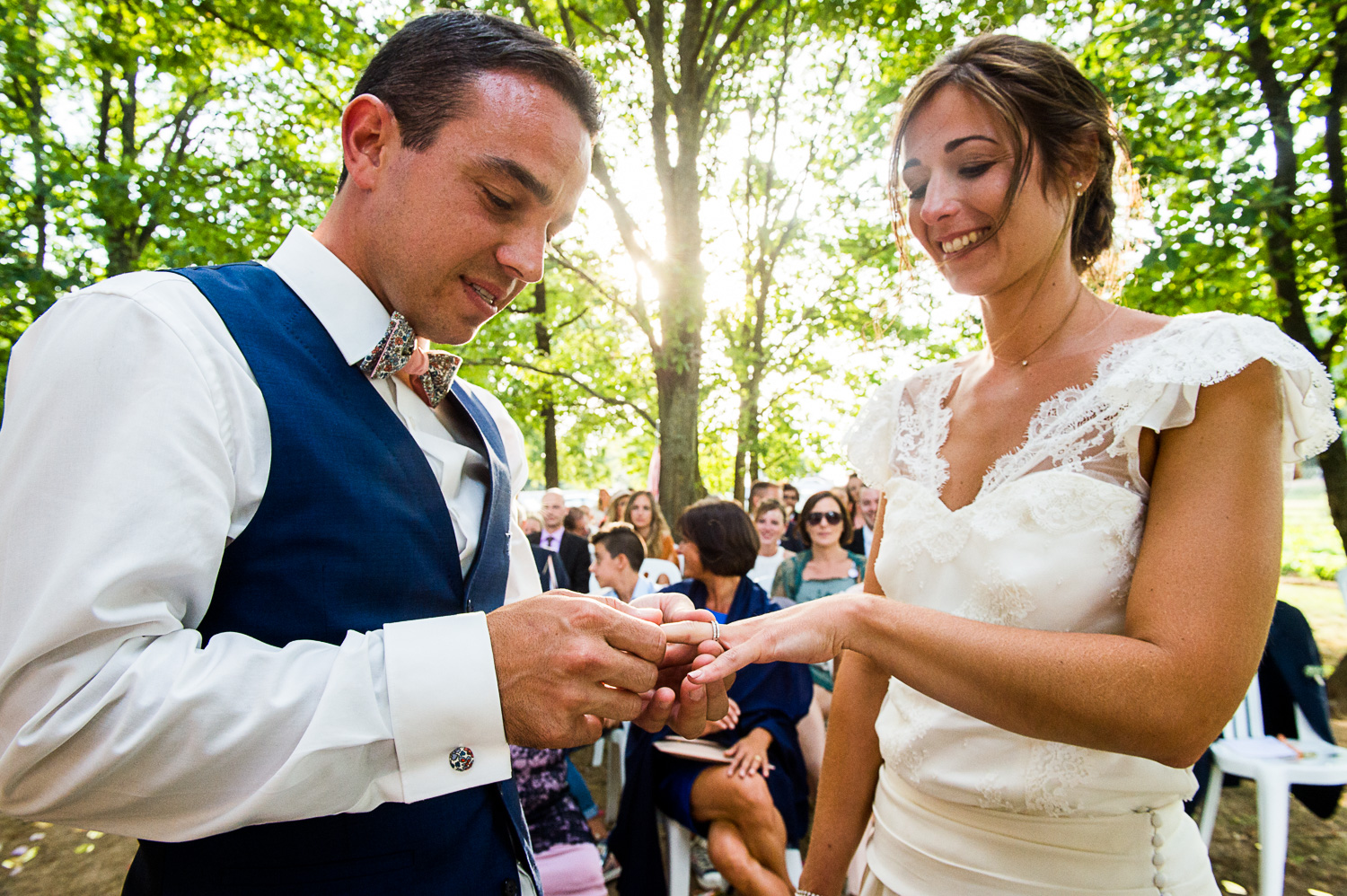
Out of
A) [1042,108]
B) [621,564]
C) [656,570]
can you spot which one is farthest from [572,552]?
[1042,108]

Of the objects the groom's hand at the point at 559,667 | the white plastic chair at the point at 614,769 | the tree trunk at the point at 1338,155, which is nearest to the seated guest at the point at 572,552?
the white plastic chair at the point at 614,769

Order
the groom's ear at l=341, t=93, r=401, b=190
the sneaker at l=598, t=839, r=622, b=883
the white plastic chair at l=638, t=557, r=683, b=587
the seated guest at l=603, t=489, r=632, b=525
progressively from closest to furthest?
the groom's ear at l=341, t=93, r=401, b=190, the sneaker at l=598, t=839, r=622, b=883, the white plastic chair at l=638, t=557, r=683, b=587, the seated guest at l=603, t=489, r=632, b=525

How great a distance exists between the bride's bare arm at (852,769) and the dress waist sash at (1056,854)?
250 mm

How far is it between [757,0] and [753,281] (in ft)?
23.6

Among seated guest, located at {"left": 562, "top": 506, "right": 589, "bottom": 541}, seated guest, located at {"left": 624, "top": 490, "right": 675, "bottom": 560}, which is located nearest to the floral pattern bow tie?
seated guest, located at {"left": 624, "top": 490, "right": 675, "bottom": 560}

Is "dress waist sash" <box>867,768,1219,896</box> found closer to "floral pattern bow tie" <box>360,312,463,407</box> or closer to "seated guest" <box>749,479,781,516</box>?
"floral pattern bow tie" <box>360,312,463,407</box>

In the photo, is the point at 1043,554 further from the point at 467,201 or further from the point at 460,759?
the point at 467,201

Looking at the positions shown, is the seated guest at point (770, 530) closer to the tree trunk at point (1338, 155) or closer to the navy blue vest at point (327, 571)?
the tree trunk at point (1338, 155)

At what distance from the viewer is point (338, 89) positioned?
28.2ft

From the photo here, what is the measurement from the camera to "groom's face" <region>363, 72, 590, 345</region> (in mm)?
1428

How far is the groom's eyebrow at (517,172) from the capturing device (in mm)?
1432

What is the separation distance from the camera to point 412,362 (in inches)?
58.2

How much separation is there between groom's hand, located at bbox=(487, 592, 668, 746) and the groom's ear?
0.96 metres

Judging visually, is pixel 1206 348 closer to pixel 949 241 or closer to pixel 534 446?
pixel 949 241
